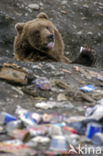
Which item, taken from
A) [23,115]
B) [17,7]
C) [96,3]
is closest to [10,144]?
[23,115]

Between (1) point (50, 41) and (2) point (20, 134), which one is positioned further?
(1) point (50, 41)

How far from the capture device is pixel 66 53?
7051 mm

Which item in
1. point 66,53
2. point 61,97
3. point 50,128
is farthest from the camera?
point 66,53

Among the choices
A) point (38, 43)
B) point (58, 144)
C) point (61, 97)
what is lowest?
point (58, 144)

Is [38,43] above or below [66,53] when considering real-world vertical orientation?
above

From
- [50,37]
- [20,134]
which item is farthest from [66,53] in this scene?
[20,134]

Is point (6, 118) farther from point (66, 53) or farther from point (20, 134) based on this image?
point (66, 53)

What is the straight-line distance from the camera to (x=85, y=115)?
254cm

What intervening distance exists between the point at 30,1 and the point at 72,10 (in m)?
1.12

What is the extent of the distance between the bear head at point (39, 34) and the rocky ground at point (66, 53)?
19.9 inches

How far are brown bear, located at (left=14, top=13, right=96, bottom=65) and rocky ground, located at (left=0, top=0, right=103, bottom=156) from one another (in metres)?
0.41

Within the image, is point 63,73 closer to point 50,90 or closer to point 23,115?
point 50,90

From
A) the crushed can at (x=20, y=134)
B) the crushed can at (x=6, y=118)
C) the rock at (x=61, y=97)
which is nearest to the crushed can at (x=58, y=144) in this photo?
the crushed can at (x=20, y=134)

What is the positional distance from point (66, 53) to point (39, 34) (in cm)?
234
